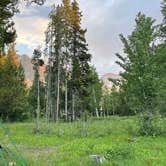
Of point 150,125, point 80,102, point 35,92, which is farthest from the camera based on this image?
point 35,92

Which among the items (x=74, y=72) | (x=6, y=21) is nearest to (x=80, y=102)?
(x=74, y=72)

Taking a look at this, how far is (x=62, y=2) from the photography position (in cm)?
6250

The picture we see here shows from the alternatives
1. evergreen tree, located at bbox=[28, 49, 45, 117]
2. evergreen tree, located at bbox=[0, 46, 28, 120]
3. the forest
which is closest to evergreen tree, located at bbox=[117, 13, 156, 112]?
the forest

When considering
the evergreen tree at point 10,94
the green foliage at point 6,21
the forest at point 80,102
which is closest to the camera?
the forest at point 80,102

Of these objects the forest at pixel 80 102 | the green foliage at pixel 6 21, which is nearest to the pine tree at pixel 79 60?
the forest at pixel 80 102

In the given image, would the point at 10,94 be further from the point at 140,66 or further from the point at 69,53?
the point at 140,66

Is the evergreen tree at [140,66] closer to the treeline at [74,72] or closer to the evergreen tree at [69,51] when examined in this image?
the treeline at [74,72]

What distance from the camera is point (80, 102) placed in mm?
63625

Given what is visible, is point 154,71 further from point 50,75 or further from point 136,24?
point 50,75

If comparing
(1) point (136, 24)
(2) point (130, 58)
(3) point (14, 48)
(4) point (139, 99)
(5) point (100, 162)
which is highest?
(3) point (14, 48)

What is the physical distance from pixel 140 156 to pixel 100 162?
2478 mm

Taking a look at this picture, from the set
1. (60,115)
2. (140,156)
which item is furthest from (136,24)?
(60,115)

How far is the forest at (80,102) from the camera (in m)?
16.5

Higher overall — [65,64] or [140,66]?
[65,64]
